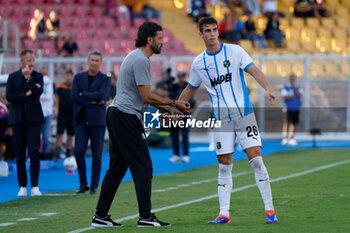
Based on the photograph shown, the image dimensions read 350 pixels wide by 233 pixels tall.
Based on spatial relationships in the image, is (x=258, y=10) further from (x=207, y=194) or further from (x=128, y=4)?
(x=207, y=194)

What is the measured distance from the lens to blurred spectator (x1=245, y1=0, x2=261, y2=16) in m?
34.4

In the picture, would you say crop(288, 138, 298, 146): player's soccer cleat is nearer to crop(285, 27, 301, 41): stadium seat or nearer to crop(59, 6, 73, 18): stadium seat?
crop(285, 27, 301, 41): stadium seat

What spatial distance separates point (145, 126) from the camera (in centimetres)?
862

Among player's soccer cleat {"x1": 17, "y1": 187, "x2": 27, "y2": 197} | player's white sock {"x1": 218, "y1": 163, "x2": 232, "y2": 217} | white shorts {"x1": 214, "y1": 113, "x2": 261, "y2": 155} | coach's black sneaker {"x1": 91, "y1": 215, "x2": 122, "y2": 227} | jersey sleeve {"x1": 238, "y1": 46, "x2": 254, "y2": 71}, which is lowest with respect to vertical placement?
player's soccer cleat {"x1": 17, "y1": 187, "x2": 27, "y2": 197}

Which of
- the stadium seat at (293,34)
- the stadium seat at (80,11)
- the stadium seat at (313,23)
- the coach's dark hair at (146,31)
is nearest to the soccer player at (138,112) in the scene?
the coach's dark hair at (146,31)

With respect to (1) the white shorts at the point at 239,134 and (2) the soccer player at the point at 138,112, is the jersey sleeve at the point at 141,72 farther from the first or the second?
(1) the white shorts at the point at 239,134

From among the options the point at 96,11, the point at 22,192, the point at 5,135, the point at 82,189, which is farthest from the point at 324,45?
the point at 22,192

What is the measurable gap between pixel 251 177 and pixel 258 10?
21465mm

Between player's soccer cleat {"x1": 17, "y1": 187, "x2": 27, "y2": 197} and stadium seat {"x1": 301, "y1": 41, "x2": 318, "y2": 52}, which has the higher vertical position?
stadium seat {"x1": 301, "y1": 41, "x2": 318, "y2": 52}

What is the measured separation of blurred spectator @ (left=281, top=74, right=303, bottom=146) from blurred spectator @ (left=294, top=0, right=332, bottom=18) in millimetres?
11305

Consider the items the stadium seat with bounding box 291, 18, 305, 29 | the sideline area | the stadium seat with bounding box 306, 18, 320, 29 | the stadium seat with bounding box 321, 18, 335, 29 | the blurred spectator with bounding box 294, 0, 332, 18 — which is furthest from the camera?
the blurred spectator with bounding box 294, 0, 332, 18

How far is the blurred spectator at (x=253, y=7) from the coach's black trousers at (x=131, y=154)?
1040 inches

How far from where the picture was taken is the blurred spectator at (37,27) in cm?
2766

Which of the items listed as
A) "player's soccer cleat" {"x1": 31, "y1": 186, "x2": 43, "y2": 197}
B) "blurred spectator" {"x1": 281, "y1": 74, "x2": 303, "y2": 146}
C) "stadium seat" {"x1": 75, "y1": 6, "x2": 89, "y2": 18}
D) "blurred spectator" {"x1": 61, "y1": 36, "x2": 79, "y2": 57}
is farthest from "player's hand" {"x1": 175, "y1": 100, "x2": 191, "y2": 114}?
"stadium seat" {"x1": 75, "y1": 6, "x2": 89, "y2": 18}
